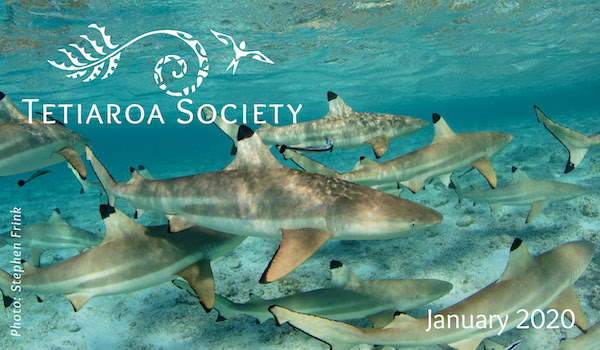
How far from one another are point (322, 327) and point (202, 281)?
1473 millimetres

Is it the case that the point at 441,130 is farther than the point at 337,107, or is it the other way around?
the point at 337,107

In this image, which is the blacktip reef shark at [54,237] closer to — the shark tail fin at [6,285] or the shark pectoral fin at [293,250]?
the shark tail fin at [6,285]

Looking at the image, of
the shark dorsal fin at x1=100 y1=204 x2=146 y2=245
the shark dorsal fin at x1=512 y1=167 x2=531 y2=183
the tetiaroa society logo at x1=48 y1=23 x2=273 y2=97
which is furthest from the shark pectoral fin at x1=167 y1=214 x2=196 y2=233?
the tetiaroa society logo at x1=48 y1=23 x2=273 y2=97

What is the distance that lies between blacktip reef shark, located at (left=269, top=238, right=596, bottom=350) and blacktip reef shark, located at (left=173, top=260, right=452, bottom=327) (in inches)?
33.8

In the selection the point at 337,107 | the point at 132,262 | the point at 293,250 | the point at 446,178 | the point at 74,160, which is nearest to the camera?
the point at 293,250

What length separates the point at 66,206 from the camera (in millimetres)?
16984

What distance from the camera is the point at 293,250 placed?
9.06 ft

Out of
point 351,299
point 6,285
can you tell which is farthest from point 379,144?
point 6,285

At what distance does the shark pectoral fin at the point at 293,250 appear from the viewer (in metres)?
2.54

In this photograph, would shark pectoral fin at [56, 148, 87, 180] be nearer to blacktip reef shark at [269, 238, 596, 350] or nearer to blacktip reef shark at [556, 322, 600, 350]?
blacktip reef shark at [269, 238, 596, 350]

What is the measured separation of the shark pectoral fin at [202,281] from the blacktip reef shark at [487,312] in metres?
0.95

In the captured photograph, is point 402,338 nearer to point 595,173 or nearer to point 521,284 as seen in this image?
point 521,284

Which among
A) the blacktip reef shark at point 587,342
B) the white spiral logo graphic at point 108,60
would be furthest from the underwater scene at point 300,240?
the white spiral logo graphic at point 108,60

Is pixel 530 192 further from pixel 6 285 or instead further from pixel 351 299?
pixel 6 285
